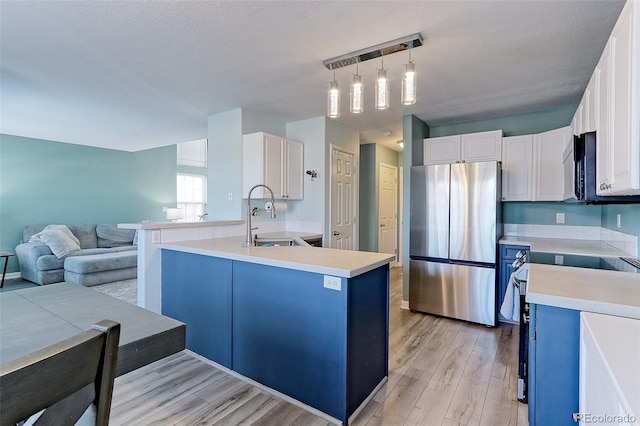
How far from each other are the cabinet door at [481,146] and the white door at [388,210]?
2.02 meters

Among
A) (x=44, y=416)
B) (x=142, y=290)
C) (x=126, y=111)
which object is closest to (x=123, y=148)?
(x=126, y=111)

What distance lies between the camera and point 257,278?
2.14 m

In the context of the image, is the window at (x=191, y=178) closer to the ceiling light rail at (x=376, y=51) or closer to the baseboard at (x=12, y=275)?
the baseboard at (x=12, y=275)

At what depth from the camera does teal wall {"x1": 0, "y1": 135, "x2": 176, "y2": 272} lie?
524 cm

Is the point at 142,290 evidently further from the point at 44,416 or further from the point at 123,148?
the point at 123,148

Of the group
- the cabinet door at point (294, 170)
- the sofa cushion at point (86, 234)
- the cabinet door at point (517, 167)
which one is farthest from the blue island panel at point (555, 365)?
the sofa cushion at point (86, 234)

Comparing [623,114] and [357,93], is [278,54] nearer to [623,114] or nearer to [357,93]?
[357,93]

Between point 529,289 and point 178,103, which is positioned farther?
point 178,103

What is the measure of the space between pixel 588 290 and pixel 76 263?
5.88m

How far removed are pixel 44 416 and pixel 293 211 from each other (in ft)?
12.2

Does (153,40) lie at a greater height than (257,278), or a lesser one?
greater

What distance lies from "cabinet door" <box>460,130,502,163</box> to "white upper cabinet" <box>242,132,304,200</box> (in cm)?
209

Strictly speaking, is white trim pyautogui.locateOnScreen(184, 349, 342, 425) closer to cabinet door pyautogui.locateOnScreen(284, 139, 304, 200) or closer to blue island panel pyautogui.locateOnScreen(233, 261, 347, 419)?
blue island panel pyautogui.locateOnScreen(233, 261, 347, 419)

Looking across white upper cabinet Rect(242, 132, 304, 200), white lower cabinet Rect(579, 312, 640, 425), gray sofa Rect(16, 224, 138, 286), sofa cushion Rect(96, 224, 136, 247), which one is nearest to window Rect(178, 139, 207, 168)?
sofa cushion Rect(96, 224, 136, 247)
